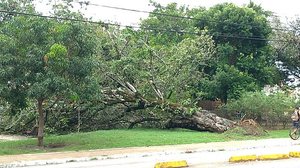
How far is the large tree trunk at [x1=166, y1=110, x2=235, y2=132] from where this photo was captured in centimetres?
2583

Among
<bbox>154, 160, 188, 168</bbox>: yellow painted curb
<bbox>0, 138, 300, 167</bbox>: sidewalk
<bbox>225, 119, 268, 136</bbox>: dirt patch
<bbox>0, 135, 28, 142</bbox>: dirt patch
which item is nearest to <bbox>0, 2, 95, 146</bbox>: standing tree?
<bbox>0, 138, 300, 167</bbox>: sidewalk

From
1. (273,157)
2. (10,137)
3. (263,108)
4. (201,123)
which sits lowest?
(273,157)

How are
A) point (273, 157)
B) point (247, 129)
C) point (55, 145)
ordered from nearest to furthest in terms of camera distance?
point (273, 157), point (55, 145), point (247, 129)

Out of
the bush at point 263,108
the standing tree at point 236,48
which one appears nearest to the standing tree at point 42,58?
the bush at point 263,108

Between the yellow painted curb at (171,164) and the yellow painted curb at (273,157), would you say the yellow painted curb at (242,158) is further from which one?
the yellow painted curb at (171,164)

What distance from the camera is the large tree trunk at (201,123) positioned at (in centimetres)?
2583

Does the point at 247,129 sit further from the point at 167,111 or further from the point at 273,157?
the point at 273,157

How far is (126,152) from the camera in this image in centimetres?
1728

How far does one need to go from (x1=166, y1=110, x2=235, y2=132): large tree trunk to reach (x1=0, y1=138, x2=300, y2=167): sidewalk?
480 cm

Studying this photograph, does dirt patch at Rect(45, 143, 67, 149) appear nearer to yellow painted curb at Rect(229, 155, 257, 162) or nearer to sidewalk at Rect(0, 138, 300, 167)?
sidewalk at Rect(0, 138, 300, 167)

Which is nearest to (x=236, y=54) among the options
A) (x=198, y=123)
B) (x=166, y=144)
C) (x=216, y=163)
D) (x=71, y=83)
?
(x=198, y=123)

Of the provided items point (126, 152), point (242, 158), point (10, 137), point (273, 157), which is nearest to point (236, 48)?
point (10, 137)

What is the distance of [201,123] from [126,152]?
9454 mm

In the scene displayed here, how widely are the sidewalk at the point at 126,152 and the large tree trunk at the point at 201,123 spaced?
15.8 ft
